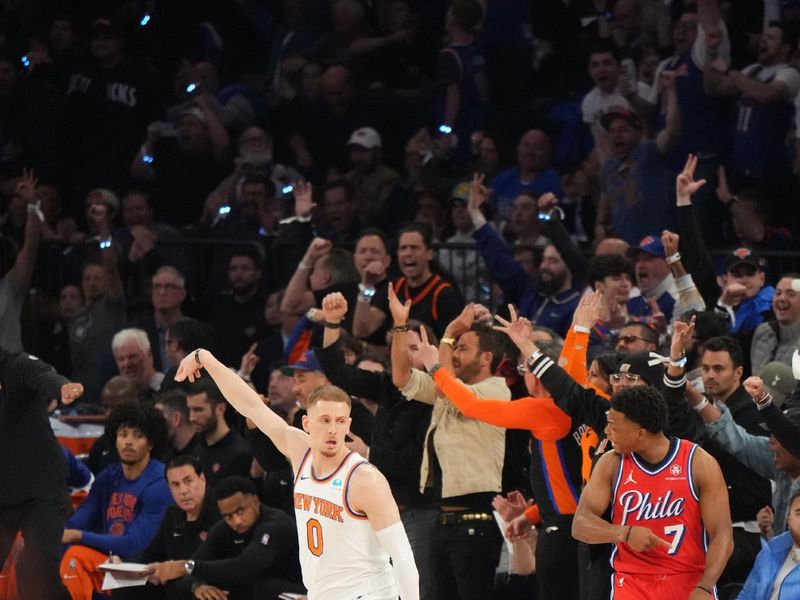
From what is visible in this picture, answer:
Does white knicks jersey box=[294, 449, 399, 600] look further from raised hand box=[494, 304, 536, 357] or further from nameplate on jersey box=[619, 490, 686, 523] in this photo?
raised hand box=[494, 304, 536, 357]

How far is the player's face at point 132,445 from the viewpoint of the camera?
10820 millimetres

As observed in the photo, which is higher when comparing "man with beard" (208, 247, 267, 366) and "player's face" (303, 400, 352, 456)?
"player's face" (303, 400, 352, 456)

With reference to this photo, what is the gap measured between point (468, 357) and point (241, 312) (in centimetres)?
427

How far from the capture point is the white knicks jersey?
717 centimetres

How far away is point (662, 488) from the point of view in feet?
24.5

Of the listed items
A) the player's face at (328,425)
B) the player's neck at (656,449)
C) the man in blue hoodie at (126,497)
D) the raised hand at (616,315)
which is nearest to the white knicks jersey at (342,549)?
the player's face at (328,425)

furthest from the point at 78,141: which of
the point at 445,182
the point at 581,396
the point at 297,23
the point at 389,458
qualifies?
the point at 581,396

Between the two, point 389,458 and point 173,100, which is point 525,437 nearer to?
point 389,458

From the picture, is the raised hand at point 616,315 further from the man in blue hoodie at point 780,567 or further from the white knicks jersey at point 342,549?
the white knicks jersey at point 342,549

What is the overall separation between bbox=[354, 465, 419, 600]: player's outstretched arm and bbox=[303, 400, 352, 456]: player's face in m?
0.17

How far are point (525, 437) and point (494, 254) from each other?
7.01ft

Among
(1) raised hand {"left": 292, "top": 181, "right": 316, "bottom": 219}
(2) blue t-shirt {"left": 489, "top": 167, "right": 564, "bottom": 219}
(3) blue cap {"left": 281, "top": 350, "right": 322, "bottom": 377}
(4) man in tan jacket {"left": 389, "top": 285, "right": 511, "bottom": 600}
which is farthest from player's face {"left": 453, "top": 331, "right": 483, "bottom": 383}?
(2) blue t-shirt {"left": 489, "top": 167, "right": 564, "bottom": 219}

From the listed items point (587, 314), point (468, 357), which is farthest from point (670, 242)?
point (468, 357)

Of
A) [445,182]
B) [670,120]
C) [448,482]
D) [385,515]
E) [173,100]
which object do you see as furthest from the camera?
[173,100]
